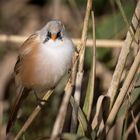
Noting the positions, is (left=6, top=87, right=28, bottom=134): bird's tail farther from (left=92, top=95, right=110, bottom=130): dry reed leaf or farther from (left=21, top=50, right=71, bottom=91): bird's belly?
(left=92, top=95, right=110, bottom=130): dry reed leaf

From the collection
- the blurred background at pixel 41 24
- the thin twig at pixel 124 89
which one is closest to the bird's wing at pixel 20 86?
the blurred background at pixel 41 24

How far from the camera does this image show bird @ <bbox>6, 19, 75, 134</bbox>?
2834 millimetres

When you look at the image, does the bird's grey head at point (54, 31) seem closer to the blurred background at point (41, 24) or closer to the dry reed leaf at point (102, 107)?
the dry reed leaf at point (102, 107)

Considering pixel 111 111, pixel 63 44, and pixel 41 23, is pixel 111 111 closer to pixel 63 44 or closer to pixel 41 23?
pixel 63 44

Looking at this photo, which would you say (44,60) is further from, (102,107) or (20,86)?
(102,107)

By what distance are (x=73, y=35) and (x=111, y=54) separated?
55cm

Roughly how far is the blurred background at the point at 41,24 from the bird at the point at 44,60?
24 cm

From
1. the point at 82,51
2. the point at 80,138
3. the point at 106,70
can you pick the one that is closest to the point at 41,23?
the point at 106,70

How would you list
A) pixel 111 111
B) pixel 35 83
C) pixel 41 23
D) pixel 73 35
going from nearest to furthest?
1. pixel 111 111
2. pixel 35 83
3. pixel 73 35
4. pixel 41 23

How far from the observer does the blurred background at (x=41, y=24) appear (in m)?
3.79

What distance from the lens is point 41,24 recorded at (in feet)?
16.0

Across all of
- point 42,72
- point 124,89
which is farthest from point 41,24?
point 124,89

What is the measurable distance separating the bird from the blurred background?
0.24 metres

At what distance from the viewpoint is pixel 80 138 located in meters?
2.37
